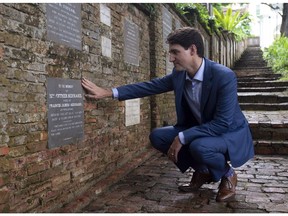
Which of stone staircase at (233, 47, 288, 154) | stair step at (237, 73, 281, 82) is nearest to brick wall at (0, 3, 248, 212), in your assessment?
stone staircase at (233, 47, 288, 154)

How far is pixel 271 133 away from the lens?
16.8 ft

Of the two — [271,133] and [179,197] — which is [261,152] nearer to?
[271,133]

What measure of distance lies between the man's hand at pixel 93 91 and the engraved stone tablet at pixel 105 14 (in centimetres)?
81

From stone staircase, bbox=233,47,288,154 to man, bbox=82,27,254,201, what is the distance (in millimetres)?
2099

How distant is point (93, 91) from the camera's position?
3.08 metres

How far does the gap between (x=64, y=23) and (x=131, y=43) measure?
161 centimetres

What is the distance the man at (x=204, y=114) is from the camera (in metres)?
2.82

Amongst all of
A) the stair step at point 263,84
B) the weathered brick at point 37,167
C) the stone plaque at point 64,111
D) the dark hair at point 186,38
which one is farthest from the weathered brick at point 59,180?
the stair step at point 263,84

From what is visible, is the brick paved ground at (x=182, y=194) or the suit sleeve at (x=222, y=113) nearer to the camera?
the brick paved ground at (x=182, y=194)

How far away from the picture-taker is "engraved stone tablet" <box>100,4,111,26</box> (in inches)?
135

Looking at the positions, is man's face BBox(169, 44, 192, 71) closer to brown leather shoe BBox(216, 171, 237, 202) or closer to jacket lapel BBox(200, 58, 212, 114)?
jacket lapel BBox(200, 58, 212, 114)

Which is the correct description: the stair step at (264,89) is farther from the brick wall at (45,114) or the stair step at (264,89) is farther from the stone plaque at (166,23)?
the brick wall at (45,114)

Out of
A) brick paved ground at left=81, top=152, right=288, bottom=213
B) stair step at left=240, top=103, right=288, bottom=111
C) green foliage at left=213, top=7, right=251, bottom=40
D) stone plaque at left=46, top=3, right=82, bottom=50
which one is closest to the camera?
stone plaque at left=46, top=3, right=82, bottom=50

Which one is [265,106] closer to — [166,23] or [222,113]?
[166,23]
